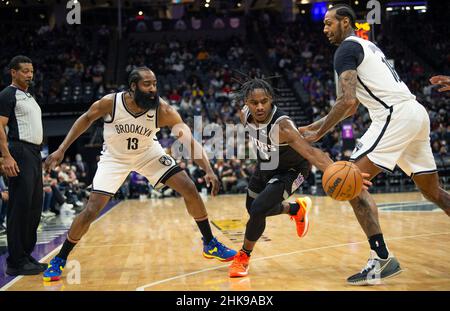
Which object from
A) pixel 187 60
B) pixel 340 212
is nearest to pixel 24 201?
pixel 340 212

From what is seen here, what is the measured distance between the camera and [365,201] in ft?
14.1

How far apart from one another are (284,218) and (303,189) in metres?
7.41

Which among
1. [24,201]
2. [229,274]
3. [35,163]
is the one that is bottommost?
[229,274]

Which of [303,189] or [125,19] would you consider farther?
[125,19]

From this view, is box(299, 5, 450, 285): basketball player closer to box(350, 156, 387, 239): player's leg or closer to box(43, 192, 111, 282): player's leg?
box(350, 156, 387, 239): player's leg

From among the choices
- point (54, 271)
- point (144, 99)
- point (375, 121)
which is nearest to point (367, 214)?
point (375, 121)

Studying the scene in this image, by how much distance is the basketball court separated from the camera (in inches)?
172

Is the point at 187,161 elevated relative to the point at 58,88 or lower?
lower

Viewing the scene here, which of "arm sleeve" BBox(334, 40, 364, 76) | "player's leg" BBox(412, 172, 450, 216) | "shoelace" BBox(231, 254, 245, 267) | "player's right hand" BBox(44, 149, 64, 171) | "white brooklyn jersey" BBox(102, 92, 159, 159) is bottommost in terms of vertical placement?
"shoelace" BBox(231, 254, 245, 267)

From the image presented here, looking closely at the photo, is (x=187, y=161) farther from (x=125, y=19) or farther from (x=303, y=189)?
(x=125, y=19)

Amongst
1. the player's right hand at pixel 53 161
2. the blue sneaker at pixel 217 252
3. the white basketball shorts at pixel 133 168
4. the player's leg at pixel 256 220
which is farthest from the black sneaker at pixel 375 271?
the player's right hand at pixel 53 161

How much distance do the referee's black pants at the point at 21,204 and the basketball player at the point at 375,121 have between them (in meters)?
2.60

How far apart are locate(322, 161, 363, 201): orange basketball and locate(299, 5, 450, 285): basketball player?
0.28 meters

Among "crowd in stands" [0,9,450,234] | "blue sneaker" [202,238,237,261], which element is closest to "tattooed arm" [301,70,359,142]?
"blue sneaker" [202,238,237,261]
